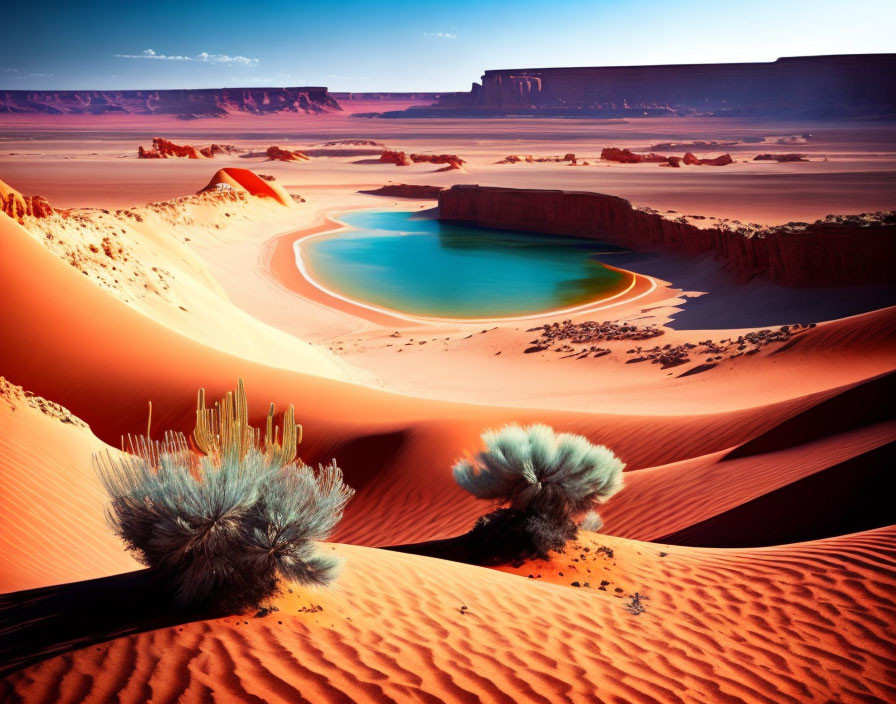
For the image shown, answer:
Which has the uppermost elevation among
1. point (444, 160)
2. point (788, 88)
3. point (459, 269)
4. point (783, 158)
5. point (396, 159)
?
point (788, 88)

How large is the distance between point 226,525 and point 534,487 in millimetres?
3263

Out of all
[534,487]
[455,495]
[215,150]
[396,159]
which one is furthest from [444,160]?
[534,487]

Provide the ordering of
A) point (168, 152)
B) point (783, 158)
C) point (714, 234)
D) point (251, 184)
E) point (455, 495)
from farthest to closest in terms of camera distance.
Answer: point (168, 152)
point (783, 158)
point (251, 184)
point (714, 234)
point (455, 495)

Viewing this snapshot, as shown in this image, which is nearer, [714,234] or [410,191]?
[714,234]

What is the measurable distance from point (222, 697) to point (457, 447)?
Result: 7.14 meters

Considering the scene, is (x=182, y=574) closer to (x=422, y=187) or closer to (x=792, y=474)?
(x=792, y=474)

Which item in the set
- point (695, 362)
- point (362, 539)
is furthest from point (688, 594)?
point (695, 362)

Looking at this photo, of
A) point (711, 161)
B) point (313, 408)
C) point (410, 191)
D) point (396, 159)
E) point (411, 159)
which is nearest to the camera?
point (313, 408)

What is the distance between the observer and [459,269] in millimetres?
39781

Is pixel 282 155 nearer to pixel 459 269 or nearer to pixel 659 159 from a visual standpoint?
pixel 659 159

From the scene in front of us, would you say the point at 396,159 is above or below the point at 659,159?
below

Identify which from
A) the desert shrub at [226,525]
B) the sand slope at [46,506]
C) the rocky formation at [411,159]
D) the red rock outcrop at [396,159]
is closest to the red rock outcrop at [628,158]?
the rocky formation at [411,159]

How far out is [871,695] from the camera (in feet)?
13.9

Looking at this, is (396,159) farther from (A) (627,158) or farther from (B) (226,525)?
(B) (226,525)
